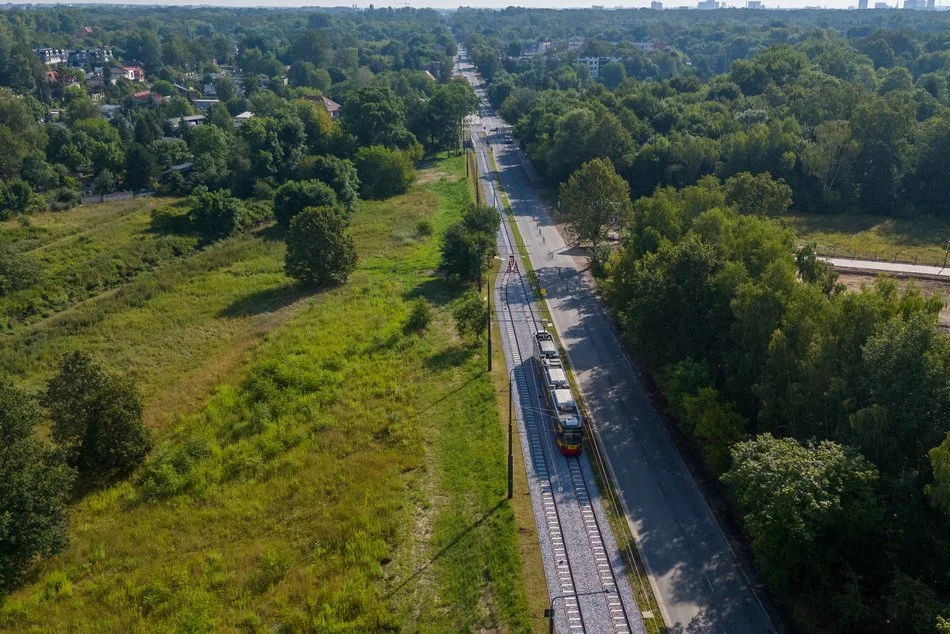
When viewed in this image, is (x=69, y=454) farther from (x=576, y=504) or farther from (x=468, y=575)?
(x=576, y=504)

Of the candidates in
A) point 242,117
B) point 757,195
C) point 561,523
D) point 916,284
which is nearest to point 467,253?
point 757,195

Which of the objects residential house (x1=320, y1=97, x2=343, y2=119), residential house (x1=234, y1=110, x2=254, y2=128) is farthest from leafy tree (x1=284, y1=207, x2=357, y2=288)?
residential house (x1=320, y1=97, x2=343, y2=119)

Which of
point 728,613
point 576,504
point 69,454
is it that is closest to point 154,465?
point 69,454

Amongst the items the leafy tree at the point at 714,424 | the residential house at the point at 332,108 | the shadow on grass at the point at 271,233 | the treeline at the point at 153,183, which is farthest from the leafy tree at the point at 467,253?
the residential house at the point at 332,108

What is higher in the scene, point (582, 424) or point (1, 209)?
point (1, 209)

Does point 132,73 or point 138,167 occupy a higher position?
point 132,73

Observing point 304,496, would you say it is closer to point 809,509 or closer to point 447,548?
point 447,548
